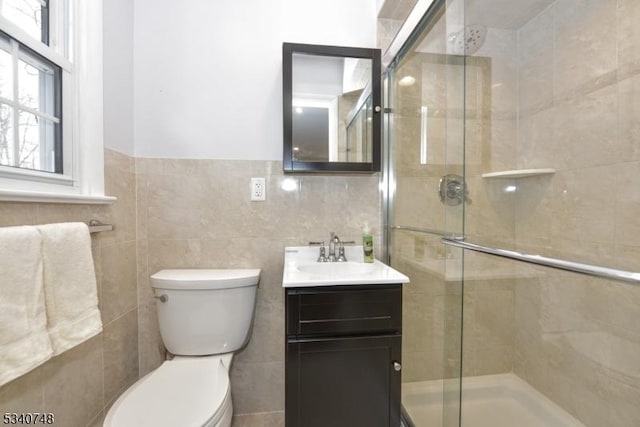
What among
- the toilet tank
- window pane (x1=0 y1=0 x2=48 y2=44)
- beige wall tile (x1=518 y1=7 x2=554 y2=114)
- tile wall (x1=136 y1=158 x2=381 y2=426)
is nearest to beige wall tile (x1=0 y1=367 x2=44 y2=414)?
the toilet tank

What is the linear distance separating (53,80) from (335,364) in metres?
1.57

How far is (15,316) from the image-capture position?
0.65m

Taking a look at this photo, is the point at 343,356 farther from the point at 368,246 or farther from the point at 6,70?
the point at 6,70

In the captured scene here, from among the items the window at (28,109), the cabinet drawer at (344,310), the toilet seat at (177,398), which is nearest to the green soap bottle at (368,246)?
the cabinet drawer at (344,310)

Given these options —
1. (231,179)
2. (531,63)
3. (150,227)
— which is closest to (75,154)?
(150,227)

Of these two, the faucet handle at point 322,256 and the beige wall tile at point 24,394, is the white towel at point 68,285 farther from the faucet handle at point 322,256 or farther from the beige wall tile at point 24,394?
the faucet handle at point 322,256

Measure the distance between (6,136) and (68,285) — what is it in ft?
1.68

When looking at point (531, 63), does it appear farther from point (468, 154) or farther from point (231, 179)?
point (231, 179)

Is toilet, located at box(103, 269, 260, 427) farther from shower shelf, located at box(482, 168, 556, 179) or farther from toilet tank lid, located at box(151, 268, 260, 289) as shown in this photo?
shower shelf, located at box(482, 168, 556, 179)

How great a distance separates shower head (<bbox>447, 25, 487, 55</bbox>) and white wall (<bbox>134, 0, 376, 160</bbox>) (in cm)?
68

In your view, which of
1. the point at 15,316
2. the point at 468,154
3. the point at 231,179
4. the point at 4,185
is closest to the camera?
the point at 15,316

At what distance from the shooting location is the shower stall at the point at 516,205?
3.28ft

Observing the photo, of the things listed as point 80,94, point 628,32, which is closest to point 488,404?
point 628,32

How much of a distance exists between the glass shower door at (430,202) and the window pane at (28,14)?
151 cm
